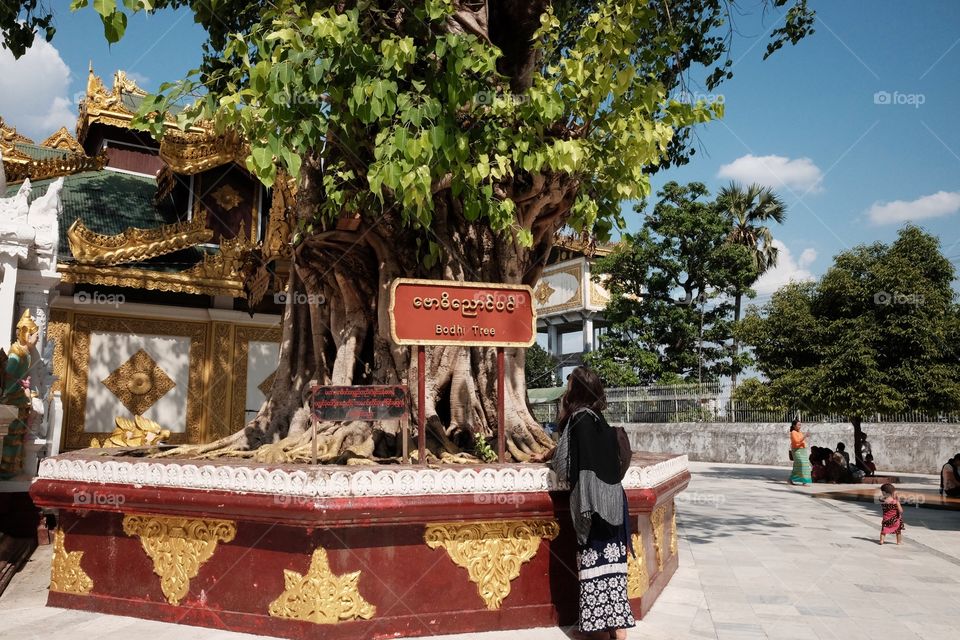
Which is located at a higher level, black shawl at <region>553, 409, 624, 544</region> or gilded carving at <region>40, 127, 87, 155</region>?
gilded carving at <region>40, 127, 87, 155</region>

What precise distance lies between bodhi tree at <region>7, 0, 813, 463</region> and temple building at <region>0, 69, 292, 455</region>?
16.0ft

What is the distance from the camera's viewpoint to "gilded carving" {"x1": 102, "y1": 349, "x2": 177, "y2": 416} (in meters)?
13.6

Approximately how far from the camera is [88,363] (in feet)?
43.9

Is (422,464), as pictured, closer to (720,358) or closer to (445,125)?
(445,125)

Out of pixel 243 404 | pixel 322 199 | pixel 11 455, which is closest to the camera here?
pixel 322 199

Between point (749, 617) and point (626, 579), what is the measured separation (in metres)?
1.19

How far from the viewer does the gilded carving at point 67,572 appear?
17.6ft

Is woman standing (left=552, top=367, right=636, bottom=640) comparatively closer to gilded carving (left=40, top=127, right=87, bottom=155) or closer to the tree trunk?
the tree trunk

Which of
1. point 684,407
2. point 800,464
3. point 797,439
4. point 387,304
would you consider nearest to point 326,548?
point 387,304

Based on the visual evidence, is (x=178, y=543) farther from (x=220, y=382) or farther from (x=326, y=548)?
(x=220, y=382)

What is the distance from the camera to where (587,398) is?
16.2 ft

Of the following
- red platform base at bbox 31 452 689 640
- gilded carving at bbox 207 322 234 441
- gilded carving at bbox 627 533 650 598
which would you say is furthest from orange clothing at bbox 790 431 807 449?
gilded carving at bbox 627 533 650 598

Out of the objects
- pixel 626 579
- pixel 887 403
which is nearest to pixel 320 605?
pixel 626 579

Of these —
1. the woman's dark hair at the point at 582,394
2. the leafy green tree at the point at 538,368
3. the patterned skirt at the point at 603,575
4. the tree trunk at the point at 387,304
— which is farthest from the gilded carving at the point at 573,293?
the patterned skirt at the point at 603,575
